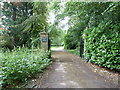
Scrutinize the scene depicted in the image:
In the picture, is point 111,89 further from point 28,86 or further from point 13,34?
point 13,34

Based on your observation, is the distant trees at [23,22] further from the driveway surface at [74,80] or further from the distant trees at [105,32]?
the driveway surface at [74,80]

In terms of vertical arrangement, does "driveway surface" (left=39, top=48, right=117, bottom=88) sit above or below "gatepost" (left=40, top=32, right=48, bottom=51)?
below

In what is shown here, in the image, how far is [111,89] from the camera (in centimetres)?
231

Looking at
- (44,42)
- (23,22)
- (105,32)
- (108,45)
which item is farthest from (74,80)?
(23,22)

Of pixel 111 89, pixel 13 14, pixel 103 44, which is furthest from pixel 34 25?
pixel 111 89

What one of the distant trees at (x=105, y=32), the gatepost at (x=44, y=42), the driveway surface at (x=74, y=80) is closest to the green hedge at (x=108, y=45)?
the distant trees at (x=105, y=32)

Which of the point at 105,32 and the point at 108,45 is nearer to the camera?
the point at 108,45

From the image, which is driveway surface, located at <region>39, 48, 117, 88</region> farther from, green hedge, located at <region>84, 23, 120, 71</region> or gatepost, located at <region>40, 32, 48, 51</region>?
gatepost, located at <region>40, 32, 48, 51</region>

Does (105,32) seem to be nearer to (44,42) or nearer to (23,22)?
(44,42)

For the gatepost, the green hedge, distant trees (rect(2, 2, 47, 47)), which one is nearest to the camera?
the green hedge

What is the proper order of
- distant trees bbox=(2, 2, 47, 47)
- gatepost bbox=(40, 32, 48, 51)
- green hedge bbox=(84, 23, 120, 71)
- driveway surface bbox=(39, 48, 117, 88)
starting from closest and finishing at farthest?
driveway surface bbox=(39, 48, 117, 88), green hedge bbox=(84, 23, 120, 71), gatepost bbox=(40, 32, 48, 51), distant trees bbox=(2, 2, 47, 47)

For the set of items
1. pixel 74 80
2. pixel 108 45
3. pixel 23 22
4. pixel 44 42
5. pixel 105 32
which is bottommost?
pixel 74 80

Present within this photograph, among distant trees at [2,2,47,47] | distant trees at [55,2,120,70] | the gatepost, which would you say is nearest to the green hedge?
distant trees at [55,2,120,70]

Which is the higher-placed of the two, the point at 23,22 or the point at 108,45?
the point at 23,22
